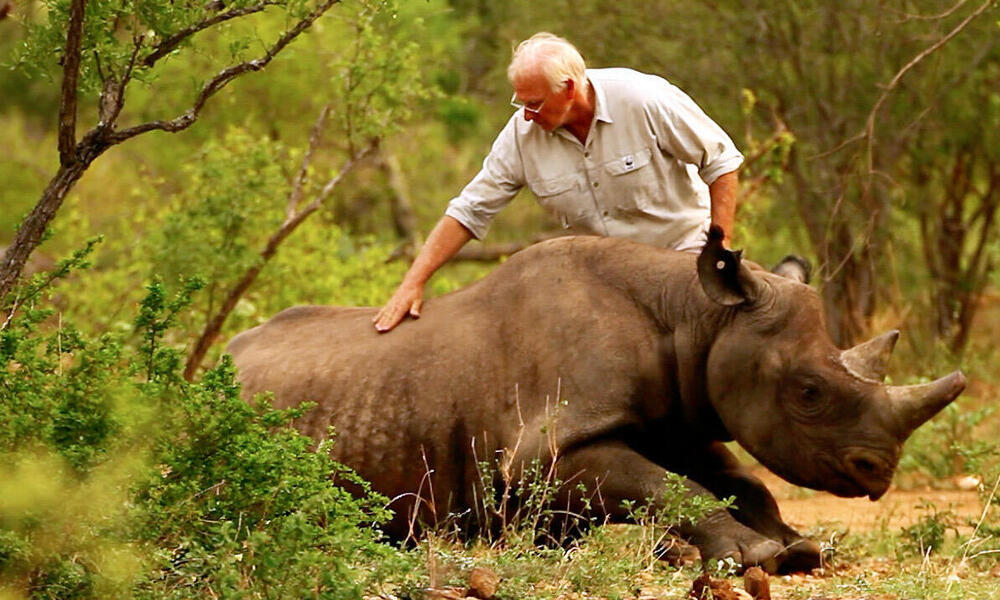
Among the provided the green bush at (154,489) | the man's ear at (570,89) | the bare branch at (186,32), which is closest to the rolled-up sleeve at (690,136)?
the man's ear at (570,89)

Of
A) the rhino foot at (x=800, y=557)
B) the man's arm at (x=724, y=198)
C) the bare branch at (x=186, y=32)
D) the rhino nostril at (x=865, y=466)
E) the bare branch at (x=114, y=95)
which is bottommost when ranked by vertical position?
the rhino foot at (x=800, y=557)

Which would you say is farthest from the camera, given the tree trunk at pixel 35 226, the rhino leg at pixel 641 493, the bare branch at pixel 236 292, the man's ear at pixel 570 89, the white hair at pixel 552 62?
the bare branch at pixel 236 292

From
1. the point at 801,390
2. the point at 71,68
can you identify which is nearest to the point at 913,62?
the point at 801,390

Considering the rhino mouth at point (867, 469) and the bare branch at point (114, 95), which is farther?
the rhino mouth at point (867, 469)

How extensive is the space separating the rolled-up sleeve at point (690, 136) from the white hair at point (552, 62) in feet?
1.33

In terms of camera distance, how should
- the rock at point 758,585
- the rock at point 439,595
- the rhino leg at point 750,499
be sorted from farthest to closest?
the rhino leg at point 750,499 < the rock at point 758,585 < the rock at point 439,595

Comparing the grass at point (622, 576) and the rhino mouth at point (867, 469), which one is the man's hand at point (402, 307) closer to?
the grass at point (622, 576)

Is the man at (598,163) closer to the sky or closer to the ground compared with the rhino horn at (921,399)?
closer to the sky

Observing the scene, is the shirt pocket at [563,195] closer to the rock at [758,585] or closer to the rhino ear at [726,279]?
the rhino ear at [726,279]

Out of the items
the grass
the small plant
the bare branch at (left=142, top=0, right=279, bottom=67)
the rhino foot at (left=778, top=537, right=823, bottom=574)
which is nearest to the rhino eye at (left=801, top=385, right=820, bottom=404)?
the rhino foot at (left=778, top=537, right=823, bottom=574)

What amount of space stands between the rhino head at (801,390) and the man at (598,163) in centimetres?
83

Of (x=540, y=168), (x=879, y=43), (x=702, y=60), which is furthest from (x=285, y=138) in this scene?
(x=540, y=168)

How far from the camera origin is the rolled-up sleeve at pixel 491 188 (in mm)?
8805

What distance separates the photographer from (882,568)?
7.89 m
